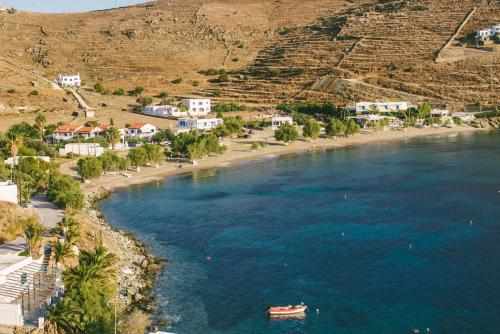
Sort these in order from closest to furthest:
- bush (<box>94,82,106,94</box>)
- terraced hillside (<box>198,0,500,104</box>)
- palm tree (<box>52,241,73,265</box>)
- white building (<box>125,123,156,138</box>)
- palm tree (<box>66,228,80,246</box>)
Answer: palm tree (<box>52,241,73,265</box>), palm tree (<box>66,228,80,246</box>), white building (<box>125,123,156,138</box>), terraced hillside (<box>198,0,500,104</box>), bush (<box>94,82,106,94</box>)

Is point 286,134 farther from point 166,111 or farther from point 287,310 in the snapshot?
point 287,310

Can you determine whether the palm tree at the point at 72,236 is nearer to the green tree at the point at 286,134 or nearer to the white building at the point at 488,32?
the green tree at the point at 286,134

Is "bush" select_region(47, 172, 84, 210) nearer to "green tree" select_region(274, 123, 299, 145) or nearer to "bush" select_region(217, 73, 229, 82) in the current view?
"green tree" select_region(274, 123, 299, 145)

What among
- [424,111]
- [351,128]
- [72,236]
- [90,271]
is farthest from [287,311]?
[424,111]

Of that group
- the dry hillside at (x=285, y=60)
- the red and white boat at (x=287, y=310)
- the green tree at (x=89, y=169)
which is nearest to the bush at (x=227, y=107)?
the dry hillside at (x=285, y=60)

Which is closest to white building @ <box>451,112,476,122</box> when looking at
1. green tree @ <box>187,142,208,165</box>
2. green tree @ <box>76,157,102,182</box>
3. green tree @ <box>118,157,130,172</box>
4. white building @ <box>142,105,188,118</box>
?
white building @ <box>142,105,188,118</box>
